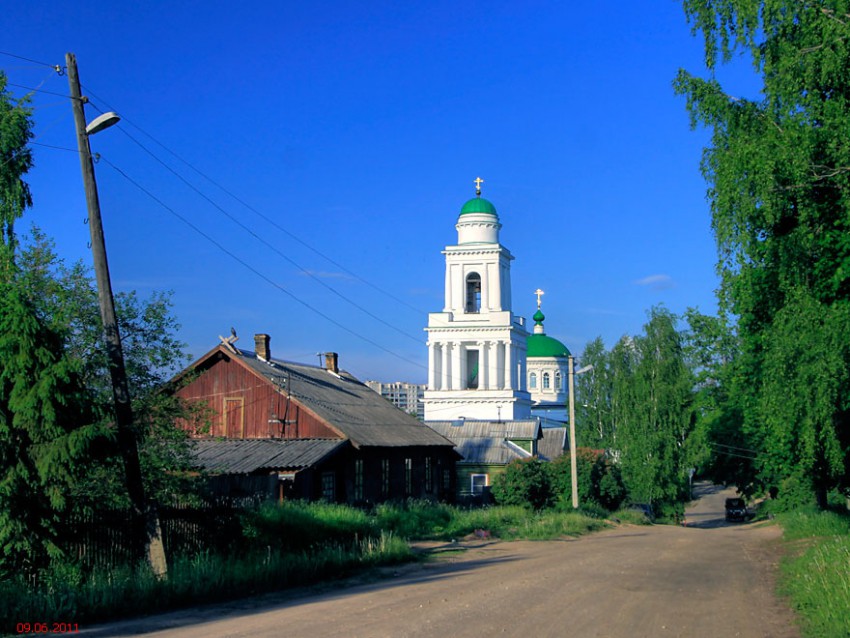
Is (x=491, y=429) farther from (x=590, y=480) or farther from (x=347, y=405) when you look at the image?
(x=347, y=405)

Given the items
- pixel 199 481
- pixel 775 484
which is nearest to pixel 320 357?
pixel 775 484

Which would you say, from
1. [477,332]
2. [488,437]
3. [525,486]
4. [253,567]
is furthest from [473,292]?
[253,567]

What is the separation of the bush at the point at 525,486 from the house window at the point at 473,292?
22693 mm

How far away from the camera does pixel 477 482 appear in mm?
47781

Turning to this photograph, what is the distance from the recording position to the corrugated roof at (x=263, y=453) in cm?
2792

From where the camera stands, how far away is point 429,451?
3822 cm

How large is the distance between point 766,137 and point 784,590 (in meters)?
7.55

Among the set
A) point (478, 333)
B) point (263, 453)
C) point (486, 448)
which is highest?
point (478, 333)

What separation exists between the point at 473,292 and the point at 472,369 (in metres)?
5.89

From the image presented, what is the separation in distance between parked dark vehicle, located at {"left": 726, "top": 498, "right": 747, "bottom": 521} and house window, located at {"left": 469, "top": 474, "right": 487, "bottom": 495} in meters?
19.9

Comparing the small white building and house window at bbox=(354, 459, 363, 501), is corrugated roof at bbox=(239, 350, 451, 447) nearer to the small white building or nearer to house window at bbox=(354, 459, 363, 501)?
house window at bbox=(354, 459, 363, 501)

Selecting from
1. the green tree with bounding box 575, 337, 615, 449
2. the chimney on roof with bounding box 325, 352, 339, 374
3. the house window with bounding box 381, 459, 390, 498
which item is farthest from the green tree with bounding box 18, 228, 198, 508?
the green tree with bounding box 575, 337, 615, 449

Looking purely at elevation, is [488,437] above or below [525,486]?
above

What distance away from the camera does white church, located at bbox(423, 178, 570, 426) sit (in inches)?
2368
